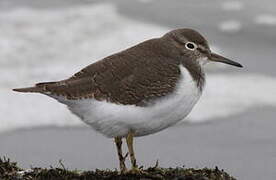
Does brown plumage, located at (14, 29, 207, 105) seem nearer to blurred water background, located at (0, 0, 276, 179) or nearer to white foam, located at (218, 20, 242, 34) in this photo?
blurred water background, located at (0, 0, 276, 179)

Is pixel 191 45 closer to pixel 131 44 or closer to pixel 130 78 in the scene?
pixel 130 78

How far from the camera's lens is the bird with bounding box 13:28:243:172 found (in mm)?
6922

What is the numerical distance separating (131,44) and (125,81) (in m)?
5.24

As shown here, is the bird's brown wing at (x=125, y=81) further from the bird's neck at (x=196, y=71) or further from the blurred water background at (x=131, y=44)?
the blurred water background at (x=131, y=44)

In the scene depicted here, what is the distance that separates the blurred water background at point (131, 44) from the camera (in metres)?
9.05

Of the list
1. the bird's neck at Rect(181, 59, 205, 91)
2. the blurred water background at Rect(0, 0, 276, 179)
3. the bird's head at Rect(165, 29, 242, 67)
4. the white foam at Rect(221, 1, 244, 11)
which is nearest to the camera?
the bird's neck at Rect(181, 59, 205, 91)

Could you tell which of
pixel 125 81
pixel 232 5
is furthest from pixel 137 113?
pixel 232 5

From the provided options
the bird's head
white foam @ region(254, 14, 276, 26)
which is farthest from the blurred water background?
the bird's head

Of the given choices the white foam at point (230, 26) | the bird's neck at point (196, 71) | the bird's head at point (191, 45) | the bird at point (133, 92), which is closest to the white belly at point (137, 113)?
the bird at point (133, 92)

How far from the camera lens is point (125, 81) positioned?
7.01 metres

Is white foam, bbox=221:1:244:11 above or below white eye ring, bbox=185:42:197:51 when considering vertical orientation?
above

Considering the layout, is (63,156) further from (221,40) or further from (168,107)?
(221,40)

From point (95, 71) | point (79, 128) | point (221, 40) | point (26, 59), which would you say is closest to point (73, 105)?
point (95, 71)

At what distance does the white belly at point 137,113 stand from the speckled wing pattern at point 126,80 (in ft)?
0.17
